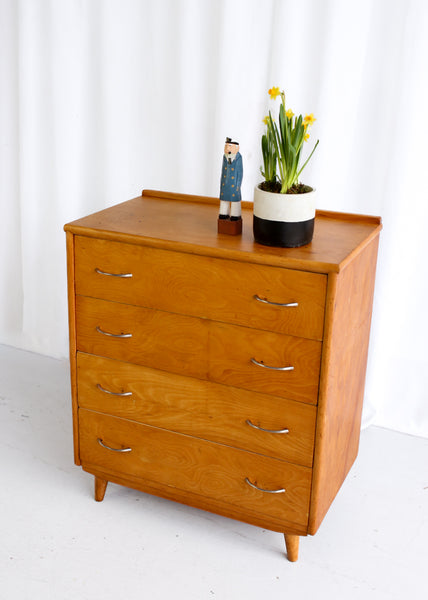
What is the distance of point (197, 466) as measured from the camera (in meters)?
1.89

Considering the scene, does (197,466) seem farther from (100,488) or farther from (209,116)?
(209,116)

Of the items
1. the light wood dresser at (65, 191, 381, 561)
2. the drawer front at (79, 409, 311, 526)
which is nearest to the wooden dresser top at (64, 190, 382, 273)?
the light wood dresser at (65, 191, 381, 561)

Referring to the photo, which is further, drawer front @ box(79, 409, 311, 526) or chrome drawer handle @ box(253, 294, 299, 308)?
drawer front @ box(79, 409, 311, 526)

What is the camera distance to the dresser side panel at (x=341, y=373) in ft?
5.38

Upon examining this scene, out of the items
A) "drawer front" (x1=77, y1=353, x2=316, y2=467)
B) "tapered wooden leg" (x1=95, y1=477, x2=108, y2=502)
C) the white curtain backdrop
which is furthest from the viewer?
the white curtain backdrop

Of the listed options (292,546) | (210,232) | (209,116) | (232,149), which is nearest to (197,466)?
(292,546)

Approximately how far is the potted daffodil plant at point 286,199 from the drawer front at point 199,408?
40 cm

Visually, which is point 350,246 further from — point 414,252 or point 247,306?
point 414,252

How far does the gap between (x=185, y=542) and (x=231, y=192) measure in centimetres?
94

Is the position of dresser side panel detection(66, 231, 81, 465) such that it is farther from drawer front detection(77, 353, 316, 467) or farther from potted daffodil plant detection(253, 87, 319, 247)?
potted daffodil plant detection(253, 87, 319, 247)

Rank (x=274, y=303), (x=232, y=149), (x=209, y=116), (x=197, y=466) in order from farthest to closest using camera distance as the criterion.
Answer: (x=209, y=116), (x=197, y=466), (x=232, y=149), (x=274, y=303)

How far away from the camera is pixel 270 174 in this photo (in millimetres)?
1754

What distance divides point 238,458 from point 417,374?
898 millimetres

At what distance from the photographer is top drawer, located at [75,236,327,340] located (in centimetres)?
163
